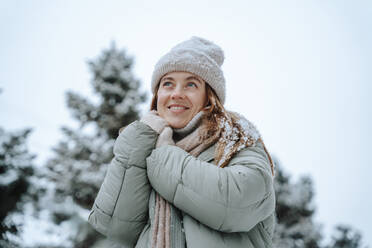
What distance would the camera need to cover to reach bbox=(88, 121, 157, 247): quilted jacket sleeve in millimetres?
1545

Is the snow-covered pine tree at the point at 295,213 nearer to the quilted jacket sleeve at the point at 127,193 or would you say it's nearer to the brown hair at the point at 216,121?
the brown hair at the point at 216,121

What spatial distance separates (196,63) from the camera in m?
1.95

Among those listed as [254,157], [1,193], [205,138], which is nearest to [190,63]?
[205,138]

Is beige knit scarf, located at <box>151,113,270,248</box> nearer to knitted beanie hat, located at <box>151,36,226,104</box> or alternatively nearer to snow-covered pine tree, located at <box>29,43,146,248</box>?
knitted beanie hat, located at <box>151,36,226,104</box>

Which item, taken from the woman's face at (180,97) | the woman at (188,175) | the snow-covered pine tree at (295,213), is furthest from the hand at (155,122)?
the snow-covered pine tree at (295,213)

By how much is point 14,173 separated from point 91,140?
2275 millimetres

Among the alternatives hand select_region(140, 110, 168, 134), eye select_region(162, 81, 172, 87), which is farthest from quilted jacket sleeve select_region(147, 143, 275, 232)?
eye select_region(162, 81, 172, 87)

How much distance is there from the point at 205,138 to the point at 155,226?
1.98 ft

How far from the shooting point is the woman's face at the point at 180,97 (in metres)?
1.89

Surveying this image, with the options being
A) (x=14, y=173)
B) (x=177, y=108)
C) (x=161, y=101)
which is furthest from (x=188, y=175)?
(x=14, y=173)

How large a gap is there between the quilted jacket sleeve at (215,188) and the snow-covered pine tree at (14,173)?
19.8 feet

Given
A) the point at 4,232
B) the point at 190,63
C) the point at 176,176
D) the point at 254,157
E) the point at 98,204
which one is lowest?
the point at 4,232

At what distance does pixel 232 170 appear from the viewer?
1.42 m

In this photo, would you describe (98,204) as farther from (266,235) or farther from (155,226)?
(266,235)
